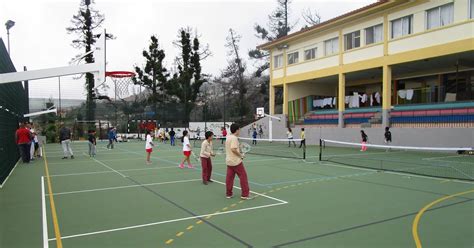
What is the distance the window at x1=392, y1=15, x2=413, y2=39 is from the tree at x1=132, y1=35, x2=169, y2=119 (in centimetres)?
3450

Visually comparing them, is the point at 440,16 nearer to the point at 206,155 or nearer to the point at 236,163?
the point at 206,155

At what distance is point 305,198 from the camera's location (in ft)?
29.7

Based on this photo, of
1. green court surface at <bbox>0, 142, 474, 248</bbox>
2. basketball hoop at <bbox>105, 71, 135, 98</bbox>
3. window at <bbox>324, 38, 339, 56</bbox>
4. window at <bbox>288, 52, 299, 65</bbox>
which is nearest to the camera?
green court surface at <bbox>0, 142, 474, 248</bbox>

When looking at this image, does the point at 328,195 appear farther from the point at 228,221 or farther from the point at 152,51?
the point at 152,51

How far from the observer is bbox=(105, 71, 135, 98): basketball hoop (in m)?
31.0

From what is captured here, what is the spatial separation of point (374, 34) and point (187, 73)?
29.7 metres

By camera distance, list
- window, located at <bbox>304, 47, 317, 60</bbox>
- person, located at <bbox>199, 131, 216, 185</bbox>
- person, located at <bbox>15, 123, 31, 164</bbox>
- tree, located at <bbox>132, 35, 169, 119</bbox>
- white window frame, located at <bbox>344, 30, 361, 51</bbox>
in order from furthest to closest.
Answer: tree, located at <bbox>132, 35, 169, 119</bbox> → window, located at <bbox>304, 47, 317, 60</bbox> → white window frame, located at <bbox>344, 30, 361, 51</bbox> → person, located at <bbox>15, 123, 31, 164</bbox> → person, located at <bbox>199, 131, 216, 185</bbox>

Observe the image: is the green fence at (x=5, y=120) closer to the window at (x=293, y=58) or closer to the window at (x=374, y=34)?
the window at (x=374, y=34)

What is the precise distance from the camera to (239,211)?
777 cm

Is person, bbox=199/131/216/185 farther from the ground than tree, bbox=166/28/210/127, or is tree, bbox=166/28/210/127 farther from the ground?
tree, bbox=166/28/210/127

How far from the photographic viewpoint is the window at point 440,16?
23.9 m

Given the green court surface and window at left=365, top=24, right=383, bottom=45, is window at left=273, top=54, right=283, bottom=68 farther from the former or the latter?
the green court surface

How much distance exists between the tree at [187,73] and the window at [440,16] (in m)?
33.8

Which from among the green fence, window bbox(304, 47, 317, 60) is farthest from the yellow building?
the green fence
